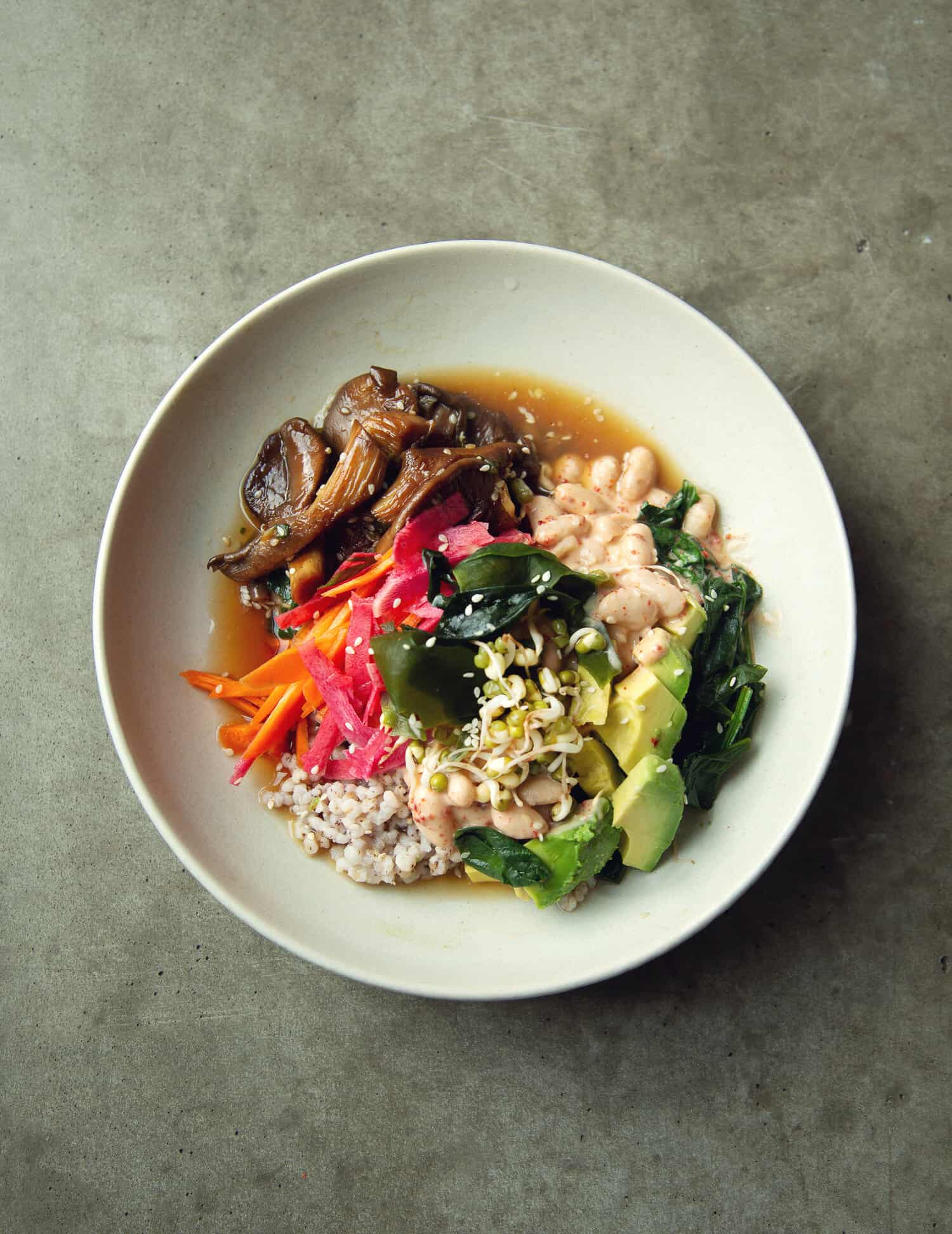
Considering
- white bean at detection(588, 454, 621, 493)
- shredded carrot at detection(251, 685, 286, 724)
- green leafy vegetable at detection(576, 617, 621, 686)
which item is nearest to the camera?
green leafy vegetable at detection(576, 617, 621, 686)

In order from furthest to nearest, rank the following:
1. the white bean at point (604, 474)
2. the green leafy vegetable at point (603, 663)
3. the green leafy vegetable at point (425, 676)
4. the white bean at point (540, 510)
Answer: the white bean at point (604, 474)
the white bean at point (540, 510)
the green leafy vegetable at point (603, 663)
the green leafy vegetable at point (425, 676)

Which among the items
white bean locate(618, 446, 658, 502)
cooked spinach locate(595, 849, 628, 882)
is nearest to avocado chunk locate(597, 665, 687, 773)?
cooked spinach locate(595, 849, 628, 882)

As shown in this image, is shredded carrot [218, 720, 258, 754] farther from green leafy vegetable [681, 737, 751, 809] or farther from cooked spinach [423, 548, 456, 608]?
green leafy vegetable [681, 737, 751, 809]

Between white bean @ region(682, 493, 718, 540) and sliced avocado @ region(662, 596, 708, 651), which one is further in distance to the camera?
white bean @ region(682, 493, 718, 540)

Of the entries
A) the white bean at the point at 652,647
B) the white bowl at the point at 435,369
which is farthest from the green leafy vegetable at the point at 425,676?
Result: the white bowl at the point at 435,369

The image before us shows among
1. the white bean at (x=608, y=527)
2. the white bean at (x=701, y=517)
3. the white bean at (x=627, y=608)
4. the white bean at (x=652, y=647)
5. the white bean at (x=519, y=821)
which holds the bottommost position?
the white bean at (x=519, y=821)

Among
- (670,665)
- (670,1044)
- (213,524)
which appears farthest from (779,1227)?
(213,524)

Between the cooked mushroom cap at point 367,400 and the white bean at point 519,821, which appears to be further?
the cooked mushroom cap at point 367,400

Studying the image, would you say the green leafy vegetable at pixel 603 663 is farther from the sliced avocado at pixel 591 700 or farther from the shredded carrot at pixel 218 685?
the shredded carrot at pixel 218 685
